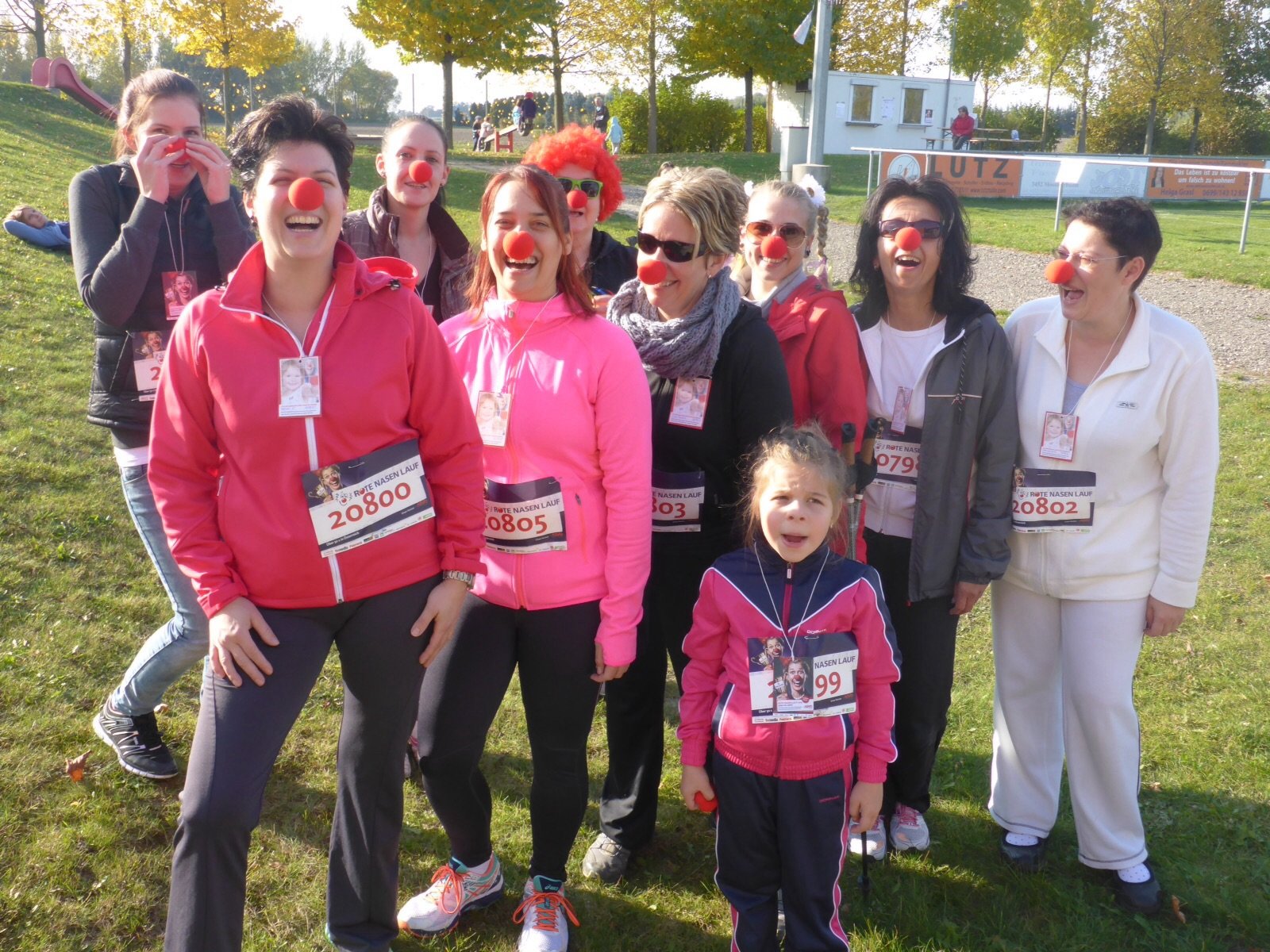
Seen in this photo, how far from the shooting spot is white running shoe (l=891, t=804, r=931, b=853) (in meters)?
3.69

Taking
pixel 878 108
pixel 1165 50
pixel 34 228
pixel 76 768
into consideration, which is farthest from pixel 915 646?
pixel 1165 50

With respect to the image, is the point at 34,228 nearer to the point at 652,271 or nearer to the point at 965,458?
the point at 652,271

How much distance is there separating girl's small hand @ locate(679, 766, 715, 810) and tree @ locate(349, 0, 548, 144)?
26.2 meters

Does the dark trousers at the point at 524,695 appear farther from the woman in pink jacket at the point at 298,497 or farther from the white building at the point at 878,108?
the white building at the point at 878,108

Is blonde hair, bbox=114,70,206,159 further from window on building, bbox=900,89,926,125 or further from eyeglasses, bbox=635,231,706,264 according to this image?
window on building, bbox=900,89,926,125

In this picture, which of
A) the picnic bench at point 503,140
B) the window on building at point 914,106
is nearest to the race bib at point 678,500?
the picnic bench at point 503,140

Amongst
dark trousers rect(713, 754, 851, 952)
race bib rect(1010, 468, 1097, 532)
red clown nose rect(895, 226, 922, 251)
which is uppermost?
red clown nose rect(895, 226, 922, 251)

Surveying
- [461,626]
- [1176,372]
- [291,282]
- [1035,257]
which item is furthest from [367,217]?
[1035,257]

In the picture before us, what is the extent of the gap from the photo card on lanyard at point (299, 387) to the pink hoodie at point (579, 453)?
570 mm

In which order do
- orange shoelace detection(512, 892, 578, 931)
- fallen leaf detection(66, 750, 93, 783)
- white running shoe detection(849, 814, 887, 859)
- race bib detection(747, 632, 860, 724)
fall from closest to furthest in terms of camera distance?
race bib detection(747, 632, 860, 724), orange shoelace detection(512, 892, 578, 931), white running shoe detection(849, 814, 887, 859), fallen leaf detection(66, 750, 93, 783)

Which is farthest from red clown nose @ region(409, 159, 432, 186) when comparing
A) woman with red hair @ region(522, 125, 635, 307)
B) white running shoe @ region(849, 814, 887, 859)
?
white running shoe @ region(849, 814, 887, 859)

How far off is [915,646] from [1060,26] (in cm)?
4369

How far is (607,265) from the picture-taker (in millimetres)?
4445

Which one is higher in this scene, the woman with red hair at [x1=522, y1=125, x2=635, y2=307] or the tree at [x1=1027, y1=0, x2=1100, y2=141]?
the tree at [x1=1027, y1=0, x2=1100, y2=141]
